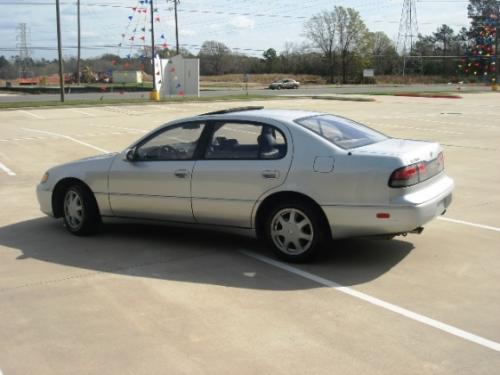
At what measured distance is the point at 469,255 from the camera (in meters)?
6.15

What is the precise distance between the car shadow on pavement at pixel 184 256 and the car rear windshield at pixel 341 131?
1.09 meters

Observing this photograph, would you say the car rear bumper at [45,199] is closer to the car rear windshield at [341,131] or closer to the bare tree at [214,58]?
the car rear windshield at [341,131]

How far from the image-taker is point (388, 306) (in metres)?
4.80

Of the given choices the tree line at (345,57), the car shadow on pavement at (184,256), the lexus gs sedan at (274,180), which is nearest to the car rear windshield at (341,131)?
the lexus gs sedan at (274,180)

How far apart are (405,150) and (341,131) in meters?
0.73

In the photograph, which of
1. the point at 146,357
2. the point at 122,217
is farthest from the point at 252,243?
the point at 146,357

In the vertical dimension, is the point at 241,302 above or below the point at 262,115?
below

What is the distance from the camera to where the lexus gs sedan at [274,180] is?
18.2ft

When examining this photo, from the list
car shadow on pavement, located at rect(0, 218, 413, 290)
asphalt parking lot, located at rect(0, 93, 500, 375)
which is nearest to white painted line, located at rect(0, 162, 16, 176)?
asphalt parking lot, located at rect(0, 93, 500, 375)

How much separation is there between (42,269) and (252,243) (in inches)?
86.4

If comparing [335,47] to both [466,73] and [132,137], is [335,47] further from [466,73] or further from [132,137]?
[132,137]

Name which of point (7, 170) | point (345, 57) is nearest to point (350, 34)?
point (345, 57)

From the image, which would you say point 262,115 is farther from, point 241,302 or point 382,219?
point 241,302

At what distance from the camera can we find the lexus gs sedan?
5.56 metres
